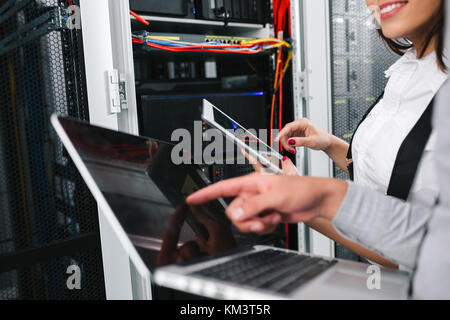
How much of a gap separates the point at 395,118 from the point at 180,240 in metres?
0.58

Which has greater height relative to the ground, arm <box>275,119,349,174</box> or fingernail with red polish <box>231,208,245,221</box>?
fingernail with red polish <box>231,208,245,221</box>

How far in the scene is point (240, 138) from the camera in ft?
2.83

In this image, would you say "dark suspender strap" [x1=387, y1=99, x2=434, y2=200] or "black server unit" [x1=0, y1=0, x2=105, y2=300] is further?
"black server unit" [x1=0, y1=0, x2=105, y2=300]

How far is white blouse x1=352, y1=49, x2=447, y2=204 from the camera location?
0.80 metres

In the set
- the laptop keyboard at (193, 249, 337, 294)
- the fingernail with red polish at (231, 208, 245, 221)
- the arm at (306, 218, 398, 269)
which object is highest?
the fingernail with red polish at (231, 208, 245, 221)

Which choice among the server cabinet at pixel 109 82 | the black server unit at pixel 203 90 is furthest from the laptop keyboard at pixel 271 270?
the server cabinet at pixel 109 82

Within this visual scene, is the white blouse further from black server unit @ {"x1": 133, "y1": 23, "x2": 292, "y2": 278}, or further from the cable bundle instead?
the cable bundle

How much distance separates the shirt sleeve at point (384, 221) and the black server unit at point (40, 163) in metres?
0.78

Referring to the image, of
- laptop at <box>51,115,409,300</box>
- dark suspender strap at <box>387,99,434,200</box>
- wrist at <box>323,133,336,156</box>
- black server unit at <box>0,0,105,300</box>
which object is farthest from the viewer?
wrist at <box>323,133,336,156</box>

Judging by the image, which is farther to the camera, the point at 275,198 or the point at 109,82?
the point at 109,82

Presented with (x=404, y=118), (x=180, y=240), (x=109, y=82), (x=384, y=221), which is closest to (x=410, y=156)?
(x=404, y=118)

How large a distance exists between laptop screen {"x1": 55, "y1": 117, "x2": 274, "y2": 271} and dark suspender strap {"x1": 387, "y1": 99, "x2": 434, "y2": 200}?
0.34m

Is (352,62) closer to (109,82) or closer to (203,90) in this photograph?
(203,90)

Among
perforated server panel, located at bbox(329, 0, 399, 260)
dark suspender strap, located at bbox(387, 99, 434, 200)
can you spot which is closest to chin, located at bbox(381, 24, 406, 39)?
dark suspender strap, located at bbox(387, 99, 434, 200)
